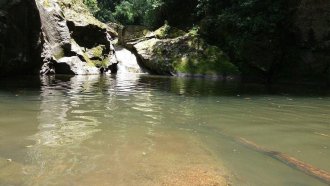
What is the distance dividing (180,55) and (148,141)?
15.0 metres

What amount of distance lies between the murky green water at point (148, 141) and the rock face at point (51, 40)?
566 centimetres

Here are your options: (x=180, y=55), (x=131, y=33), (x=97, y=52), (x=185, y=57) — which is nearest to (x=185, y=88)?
(x=185, y=57)

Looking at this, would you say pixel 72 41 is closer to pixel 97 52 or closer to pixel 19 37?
pixel 97 52

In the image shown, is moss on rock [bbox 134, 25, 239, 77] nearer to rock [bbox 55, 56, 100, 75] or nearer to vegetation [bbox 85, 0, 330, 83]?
vegetation [bbox 85, 0, 330, 83]

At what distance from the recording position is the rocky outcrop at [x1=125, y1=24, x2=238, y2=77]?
18016 mm

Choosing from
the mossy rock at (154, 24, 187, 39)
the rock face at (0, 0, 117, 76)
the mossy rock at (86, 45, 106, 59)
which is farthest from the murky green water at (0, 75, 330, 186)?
the mossy rock at (154, 24, 187, 39)

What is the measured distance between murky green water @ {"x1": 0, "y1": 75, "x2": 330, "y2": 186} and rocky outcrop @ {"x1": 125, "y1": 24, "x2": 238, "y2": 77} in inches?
428

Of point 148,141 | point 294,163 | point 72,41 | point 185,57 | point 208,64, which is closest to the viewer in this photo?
point 294,163

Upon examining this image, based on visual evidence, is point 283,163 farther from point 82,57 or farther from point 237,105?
point 82,57

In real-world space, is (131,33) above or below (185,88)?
above

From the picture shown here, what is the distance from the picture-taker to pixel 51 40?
1578 centimetres

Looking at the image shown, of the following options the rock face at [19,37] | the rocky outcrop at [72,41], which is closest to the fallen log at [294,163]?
the rock face at [19,37]

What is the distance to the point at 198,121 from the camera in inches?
216

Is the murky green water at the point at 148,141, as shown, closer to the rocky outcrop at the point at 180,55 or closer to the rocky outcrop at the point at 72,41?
the rocky outcrop at the point at 72,41
